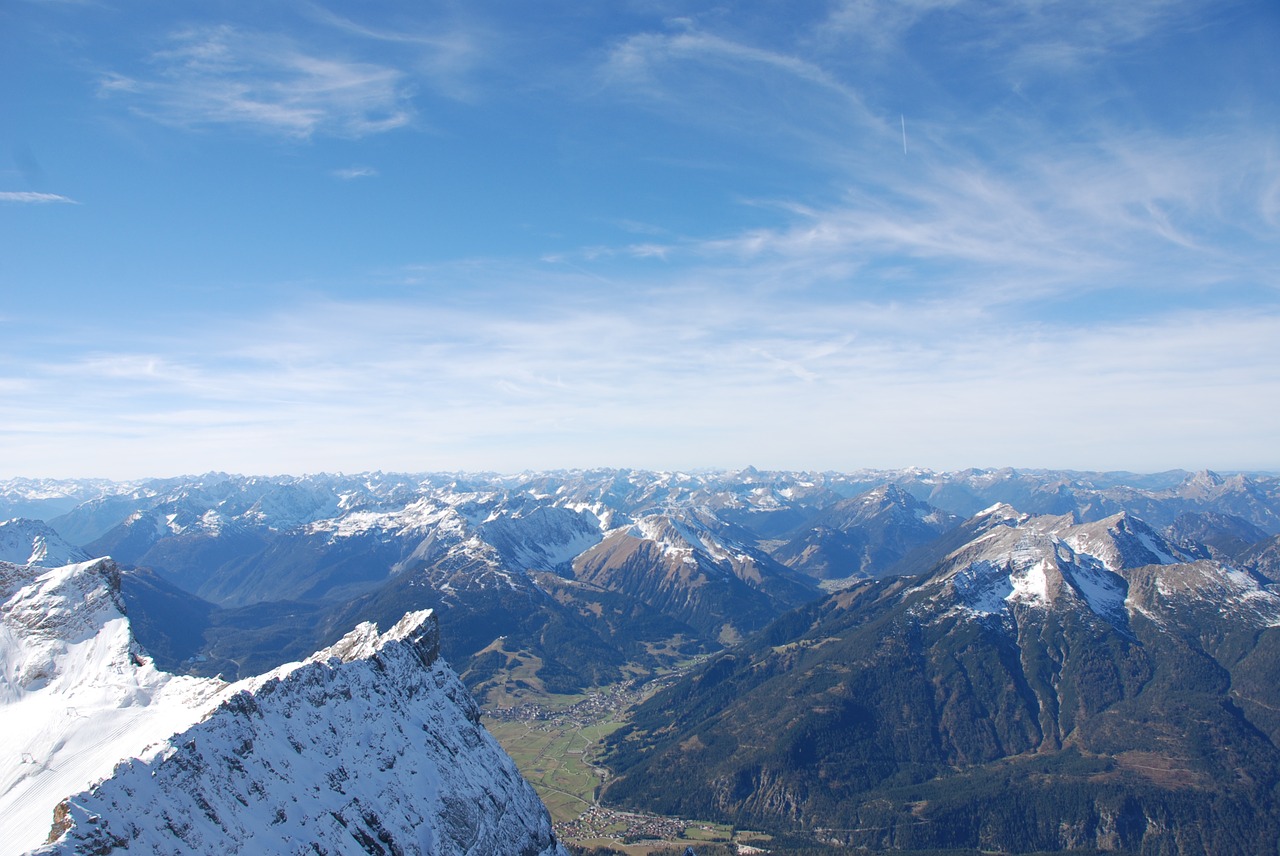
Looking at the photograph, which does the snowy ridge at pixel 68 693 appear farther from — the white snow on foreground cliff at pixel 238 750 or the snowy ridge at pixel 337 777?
the snowy ridge at pixel 337 777

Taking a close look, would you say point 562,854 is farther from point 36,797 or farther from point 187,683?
point 36,797

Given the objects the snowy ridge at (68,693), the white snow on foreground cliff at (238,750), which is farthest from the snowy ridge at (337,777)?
the snowy ridge at (68,693)

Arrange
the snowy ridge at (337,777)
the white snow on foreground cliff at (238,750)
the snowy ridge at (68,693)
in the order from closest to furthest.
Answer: the snowy ridge at (337,777), the white snow on foreground cliff at (238,750), the snowy ridge at (68,693)

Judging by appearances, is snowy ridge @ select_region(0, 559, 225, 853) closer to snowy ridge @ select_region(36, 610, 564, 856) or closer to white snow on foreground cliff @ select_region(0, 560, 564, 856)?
white snow on foreground cliff @ select_region(0, 560, 564, 856)

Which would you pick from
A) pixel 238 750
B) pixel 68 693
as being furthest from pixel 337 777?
pixel 68 693

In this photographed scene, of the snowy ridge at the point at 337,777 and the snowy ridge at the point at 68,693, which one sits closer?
the snowy ridge at the point at 337,777

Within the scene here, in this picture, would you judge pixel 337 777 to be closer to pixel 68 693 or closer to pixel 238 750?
pixel 238 750

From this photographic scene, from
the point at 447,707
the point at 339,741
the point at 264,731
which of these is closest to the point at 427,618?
the point at 447,707

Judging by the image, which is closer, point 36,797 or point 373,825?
point 36,797
